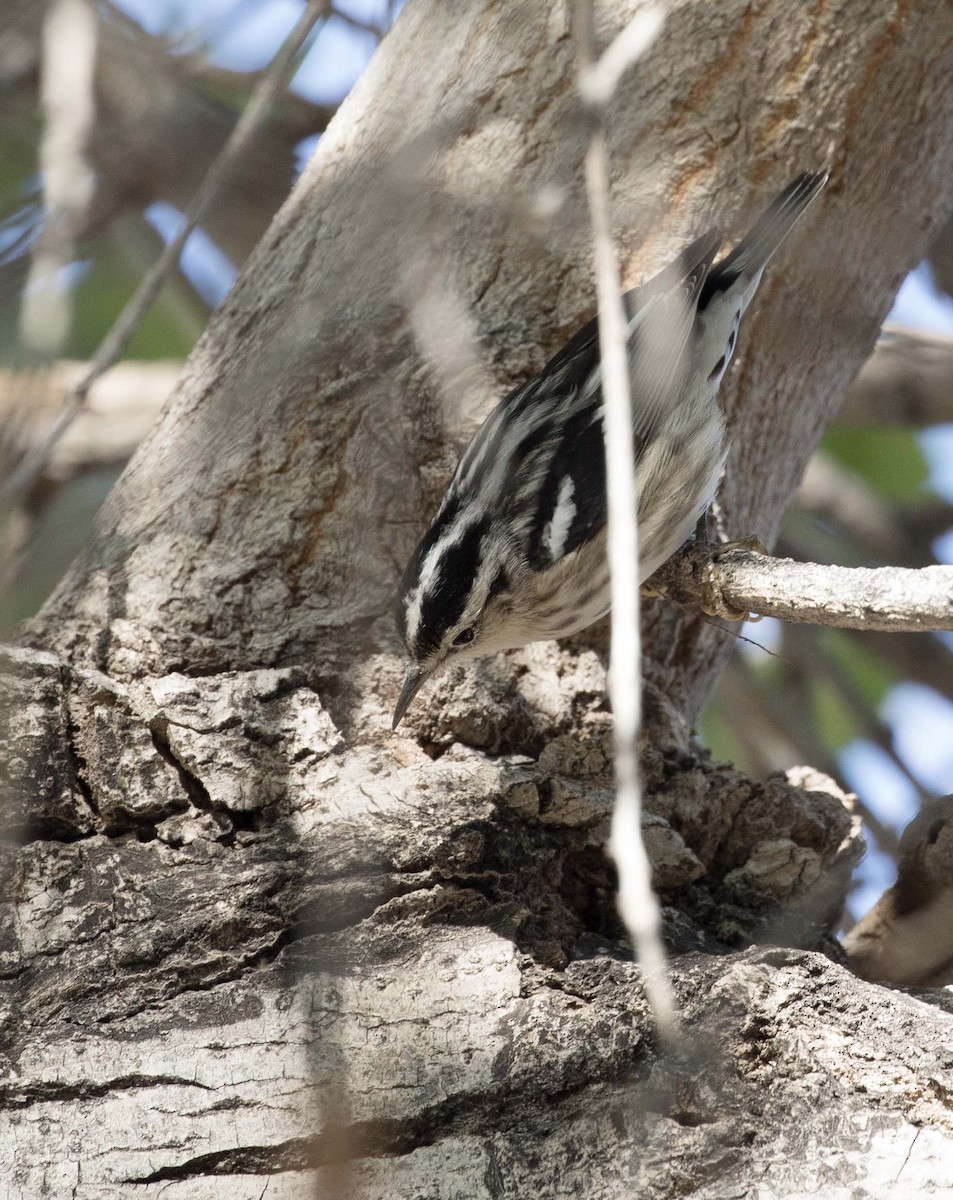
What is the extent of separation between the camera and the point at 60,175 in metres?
2.96

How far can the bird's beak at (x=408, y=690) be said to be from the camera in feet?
9.02

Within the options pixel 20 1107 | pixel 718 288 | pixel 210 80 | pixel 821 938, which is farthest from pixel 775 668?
pixel 20 1107

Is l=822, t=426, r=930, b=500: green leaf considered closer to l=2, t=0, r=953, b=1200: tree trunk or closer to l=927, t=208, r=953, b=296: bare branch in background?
l=927, t=208, r=953, b=296: bare branch in background

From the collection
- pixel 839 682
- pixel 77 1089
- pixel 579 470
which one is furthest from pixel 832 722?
pixel 77 1089

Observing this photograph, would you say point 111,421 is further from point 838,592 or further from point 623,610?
point 623,610

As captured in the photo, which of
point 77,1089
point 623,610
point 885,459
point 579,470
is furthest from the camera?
point 885,459

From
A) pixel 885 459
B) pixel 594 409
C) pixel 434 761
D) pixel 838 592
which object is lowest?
pixel 838 592

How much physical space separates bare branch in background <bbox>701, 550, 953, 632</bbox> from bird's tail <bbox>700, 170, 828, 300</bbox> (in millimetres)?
911

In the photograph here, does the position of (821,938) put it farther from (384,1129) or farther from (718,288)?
(718,288)

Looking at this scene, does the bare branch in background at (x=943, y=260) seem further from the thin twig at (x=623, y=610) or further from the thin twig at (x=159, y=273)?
the thin twig at (x=623, y=610)

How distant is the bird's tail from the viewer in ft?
9.89

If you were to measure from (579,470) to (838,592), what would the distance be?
1.23m

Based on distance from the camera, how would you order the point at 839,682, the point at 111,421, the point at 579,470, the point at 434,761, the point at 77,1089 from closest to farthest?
the point at 77,1089
the point at 434,761
the point at 579,470
the point at 839,682
the point at 111,421

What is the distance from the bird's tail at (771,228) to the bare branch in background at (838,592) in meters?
0.91
